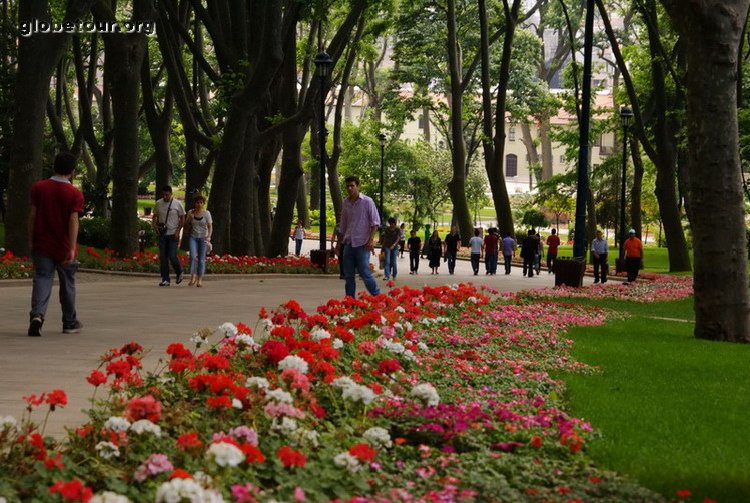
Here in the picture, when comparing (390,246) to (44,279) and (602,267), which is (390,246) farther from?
(44,279)

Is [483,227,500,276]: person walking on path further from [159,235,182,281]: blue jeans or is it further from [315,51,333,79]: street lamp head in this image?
[159,235,182,281]: blue jeans

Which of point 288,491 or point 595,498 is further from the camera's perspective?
point 595,498

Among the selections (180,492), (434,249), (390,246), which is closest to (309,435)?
(180,492)

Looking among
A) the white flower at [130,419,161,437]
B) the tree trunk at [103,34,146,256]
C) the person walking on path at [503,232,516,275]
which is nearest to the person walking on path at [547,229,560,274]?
the person walking on path at [503,232,516,275]

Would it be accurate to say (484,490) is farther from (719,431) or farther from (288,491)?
(719,431)

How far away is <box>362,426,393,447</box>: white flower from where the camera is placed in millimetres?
6109

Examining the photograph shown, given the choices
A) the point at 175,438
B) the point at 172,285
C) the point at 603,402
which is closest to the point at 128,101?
the point at 172,285

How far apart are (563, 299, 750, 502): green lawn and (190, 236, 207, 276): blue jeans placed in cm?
818

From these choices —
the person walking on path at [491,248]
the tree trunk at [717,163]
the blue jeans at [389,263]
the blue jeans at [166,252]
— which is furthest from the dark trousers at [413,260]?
the tree trunk at [717,163]

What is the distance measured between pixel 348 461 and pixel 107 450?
0.98 meters

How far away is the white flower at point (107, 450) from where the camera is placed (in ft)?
17.4

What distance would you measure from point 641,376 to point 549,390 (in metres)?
1.66

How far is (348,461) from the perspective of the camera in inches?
213

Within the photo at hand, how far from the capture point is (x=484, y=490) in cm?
575
